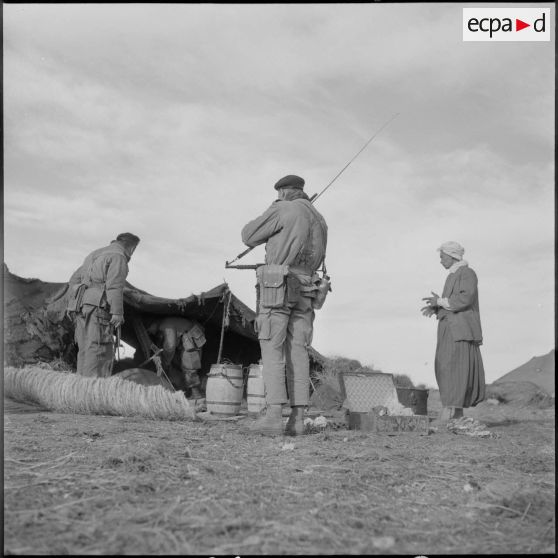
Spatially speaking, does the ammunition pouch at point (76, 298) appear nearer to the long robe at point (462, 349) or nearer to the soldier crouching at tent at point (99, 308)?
the soldier crouching at tent at point (99, 308)

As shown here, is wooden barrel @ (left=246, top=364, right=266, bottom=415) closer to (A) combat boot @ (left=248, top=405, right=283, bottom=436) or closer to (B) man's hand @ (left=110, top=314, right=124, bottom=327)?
(B) man's hand @ (left=110, top=314, right=124, bottom=327)

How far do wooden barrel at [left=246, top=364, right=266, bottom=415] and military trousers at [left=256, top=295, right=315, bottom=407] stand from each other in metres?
2.64

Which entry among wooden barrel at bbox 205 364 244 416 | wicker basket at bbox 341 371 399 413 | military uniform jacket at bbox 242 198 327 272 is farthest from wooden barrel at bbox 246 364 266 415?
military uniform jacket at bbox 242 198 327 272

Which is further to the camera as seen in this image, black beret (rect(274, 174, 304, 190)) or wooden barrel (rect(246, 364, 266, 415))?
wooden barrel (rect(246, 364, 266, 415))

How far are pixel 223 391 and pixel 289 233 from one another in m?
2.82

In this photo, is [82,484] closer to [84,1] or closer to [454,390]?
[84,1]

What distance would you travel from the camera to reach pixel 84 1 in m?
3.68

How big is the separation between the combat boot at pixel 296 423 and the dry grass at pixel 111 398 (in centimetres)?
138

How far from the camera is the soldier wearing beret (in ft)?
19.1

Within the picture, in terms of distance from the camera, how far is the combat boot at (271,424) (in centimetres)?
566

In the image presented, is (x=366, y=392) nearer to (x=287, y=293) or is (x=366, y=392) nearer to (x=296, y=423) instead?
(x=296, y=423)

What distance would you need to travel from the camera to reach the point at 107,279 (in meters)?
9.00

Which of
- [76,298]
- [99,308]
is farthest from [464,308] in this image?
[76,298]

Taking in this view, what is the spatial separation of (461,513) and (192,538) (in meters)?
1.28
